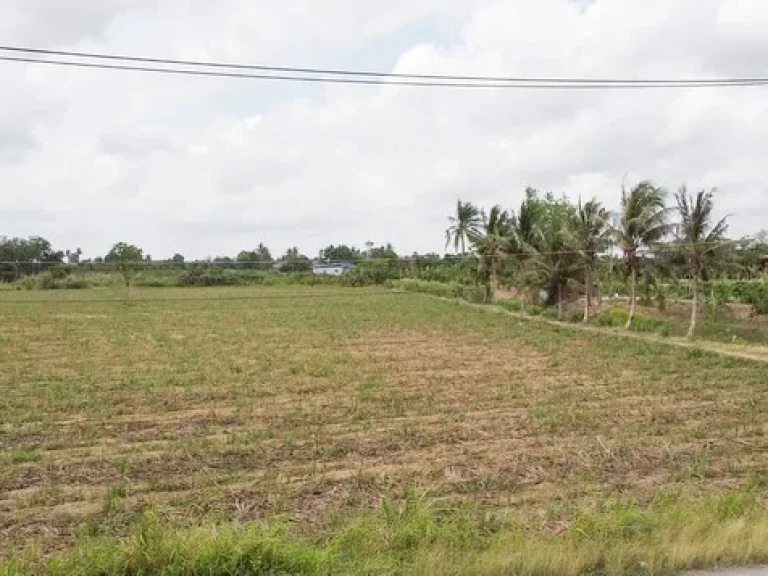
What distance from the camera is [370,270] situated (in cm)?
4781

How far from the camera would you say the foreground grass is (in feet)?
12.2

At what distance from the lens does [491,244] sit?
3148 centimetres

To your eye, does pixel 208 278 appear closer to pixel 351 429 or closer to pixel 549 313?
pixel 549 313

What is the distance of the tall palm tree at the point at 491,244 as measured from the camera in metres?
31.2

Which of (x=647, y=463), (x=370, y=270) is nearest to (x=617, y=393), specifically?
(x=647, y=463)

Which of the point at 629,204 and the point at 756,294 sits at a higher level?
the point at 629,204

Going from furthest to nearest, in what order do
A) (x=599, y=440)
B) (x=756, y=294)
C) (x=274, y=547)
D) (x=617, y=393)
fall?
(x=756, y=294) → (x=617, y=393) → (x=599, y=440) → (x=274, y=547)

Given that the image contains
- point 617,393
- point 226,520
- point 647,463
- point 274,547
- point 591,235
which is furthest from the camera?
point 591,235

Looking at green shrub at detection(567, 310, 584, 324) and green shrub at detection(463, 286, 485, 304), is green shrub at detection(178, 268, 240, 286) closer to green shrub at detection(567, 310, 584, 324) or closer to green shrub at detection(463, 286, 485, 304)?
green shrub at detection(463, 286, 485, 304)

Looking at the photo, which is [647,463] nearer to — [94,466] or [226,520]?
[226,520]

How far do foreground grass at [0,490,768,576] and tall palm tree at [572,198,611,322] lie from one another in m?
18.6

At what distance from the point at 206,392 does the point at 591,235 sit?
51.0 feet

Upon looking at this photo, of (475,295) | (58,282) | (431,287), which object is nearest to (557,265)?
(475,295)

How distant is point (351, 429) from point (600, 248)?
1634 cm
